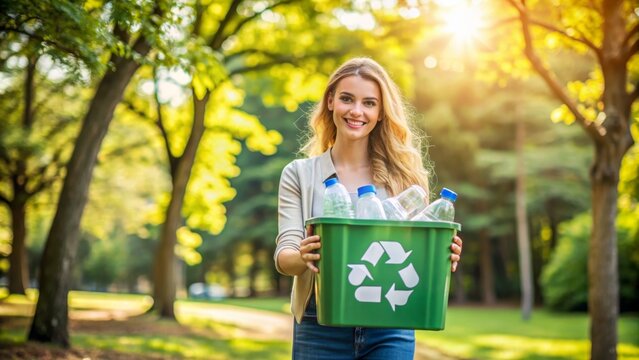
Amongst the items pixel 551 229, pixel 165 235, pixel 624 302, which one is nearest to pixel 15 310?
pixel 165 235

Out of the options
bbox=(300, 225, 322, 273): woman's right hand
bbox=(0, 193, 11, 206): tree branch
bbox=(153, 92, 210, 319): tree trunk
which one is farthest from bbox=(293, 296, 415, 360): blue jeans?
bbox=(0, 193, 11, 206): tree branch

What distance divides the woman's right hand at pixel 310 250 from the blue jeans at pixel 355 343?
1.21 feet

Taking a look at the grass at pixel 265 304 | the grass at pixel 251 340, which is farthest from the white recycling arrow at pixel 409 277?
the grass at pixel 265 304

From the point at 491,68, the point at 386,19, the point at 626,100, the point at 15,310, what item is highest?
the point at 386,19

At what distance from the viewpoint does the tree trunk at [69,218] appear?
28.2 ft

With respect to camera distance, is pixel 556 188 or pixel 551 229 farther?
pixel 551 229

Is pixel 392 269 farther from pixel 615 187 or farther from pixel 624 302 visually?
pixel 624 302

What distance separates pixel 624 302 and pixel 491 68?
A: 17.4m

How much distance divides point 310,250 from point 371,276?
25 cm

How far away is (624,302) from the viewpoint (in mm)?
24609

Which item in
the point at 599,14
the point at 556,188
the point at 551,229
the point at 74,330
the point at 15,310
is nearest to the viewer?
the point at 599,14

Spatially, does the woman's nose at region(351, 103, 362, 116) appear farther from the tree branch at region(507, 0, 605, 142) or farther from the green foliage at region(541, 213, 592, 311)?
the green foliage at region(541, 213, 592, 311)

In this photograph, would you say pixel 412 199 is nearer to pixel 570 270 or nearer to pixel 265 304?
pixel 570 270

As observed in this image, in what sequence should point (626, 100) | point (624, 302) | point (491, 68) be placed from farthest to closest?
point (624, 302)
point (491, 68)
point (626, 100)
